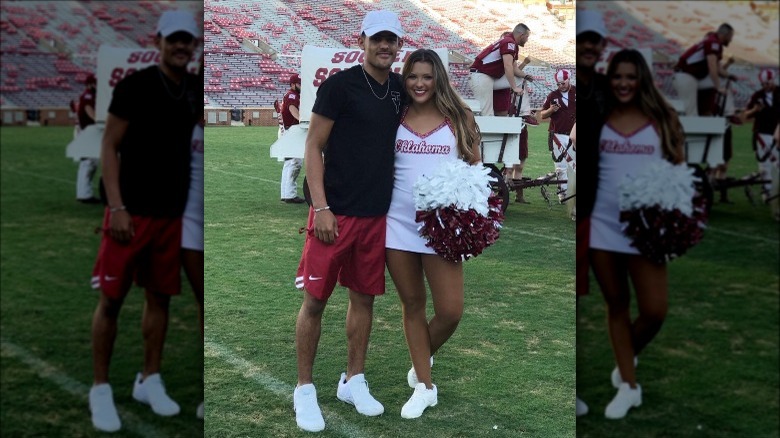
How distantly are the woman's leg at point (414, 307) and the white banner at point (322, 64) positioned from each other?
34cm

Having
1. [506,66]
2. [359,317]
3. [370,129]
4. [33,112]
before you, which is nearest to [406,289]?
[359,317]

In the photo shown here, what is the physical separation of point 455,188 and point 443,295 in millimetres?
247

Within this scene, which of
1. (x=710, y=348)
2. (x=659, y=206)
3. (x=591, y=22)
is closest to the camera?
(x=659, y=206)

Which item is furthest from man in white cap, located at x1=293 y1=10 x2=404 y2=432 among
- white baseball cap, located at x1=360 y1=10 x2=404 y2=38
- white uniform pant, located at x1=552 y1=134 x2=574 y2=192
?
white uniform pant, located at x1=552 y1=134 x2=574 y2=192

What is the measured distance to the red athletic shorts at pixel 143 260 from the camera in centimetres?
165

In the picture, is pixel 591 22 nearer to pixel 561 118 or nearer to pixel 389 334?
pixel 561 118

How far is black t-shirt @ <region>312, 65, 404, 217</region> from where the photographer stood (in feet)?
5.37

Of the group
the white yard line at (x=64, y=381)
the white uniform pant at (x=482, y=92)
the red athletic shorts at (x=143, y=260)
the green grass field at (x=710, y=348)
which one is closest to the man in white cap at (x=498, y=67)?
the white uniform pant at (x=482, y=92)

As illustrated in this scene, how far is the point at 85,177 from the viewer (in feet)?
5.46

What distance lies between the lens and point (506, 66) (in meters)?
1.72

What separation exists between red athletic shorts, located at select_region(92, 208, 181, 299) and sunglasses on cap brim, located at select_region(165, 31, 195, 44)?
0.34 meters

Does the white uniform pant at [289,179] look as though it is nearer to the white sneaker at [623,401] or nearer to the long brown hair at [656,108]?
the long brown hair at [656,108]

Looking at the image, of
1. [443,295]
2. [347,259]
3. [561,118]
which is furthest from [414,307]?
[561,118]

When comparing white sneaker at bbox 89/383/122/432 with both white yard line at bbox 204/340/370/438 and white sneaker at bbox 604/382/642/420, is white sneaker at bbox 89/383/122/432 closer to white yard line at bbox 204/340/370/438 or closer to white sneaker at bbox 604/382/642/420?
white yard line at bbox 204/340/370/438
